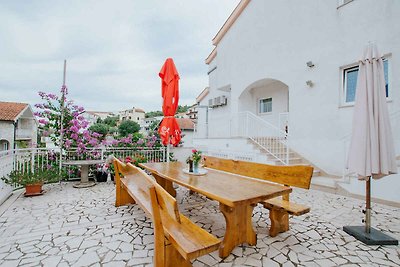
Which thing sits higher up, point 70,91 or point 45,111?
point 70,91

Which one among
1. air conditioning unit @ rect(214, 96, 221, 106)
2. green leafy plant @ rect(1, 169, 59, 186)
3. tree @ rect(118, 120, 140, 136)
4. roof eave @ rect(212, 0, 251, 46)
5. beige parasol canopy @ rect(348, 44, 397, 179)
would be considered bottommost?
green leafy plant @ rect(1, 169, 59, 186)

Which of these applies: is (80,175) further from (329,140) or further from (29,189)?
(329,140)

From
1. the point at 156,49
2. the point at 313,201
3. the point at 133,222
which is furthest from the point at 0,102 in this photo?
the point at 313,201

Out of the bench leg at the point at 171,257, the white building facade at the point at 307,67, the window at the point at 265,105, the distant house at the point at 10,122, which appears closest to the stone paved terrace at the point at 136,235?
the bench leg at the point at 171,257

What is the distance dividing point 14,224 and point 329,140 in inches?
289

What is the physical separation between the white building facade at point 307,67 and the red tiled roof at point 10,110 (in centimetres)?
1821

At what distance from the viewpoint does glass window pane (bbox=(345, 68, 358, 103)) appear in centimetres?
555

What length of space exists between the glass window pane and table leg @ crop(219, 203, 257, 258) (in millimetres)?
5246

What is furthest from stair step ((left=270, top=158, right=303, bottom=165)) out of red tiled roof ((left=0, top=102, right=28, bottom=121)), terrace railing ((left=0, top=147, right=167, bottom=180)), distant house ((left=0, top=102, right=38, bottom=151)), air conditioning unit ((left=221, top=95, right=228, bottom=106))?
red tiled roof ((left=0, top=102, right=28, bottom=121))

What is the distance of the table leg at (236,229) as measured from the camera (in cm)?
221

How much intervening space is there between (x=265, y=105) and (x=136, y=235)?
8158 mm

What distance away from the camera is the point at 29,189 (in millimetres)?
4383

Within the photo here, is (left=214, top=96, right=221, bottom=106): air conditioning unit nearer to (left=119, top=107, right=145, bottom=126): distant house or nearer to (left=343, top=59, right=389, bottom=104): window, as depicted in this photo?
(left=343, top=59, right=389, bottom=104): window

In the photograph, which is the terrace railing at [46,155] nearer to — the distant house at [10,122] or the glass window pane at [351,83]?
the glass window pane at [351,83]
